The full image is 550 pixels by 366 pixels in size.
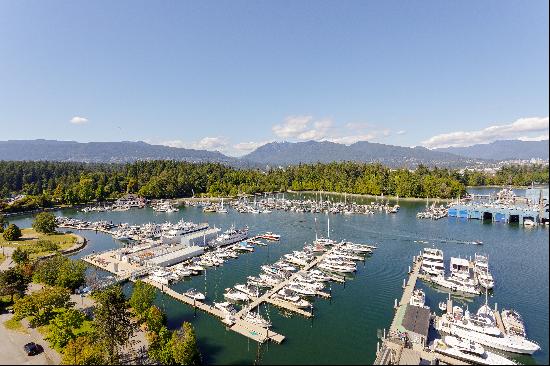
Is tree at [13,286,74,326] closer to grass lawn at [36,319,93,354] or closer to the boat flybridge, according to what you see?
grass lawn at [36,319,93,354]

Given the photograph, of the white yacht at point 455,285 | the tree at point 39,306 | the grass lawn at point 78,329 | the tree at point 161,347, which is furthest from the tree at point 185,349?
the white yacht at point 455,285

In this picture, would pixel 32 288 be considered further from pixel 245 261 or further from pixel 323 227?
pixel 323 227

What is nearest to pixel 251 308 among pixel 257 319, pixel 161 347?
pixel 257 319

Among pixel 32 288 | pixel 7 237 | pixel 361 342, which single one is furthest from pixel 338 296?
pixel 7 237

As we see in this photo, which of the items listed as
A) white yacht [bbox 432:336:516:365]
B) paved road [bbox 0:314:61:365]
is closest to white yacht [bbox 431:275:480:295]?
white yacht [bbox 432:336:516:365]

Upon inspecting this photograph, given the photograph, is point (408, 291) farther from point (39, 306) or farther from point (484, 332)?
point (39, 306)
